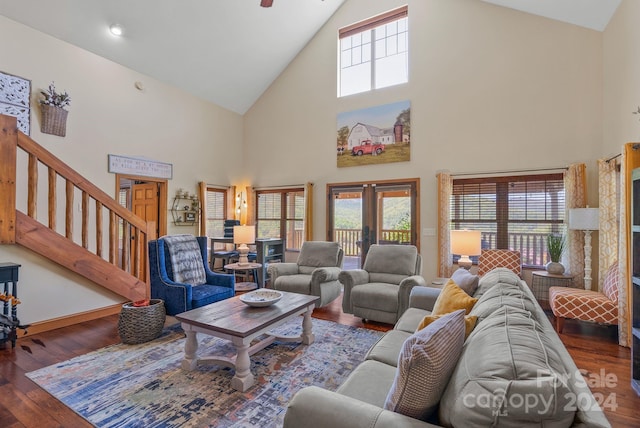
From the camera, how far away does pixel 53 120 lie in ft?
13.7

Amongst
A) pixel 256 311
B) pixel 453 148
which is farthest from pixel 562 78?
pixel 256 311

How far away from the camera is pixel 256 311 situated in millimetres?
2768

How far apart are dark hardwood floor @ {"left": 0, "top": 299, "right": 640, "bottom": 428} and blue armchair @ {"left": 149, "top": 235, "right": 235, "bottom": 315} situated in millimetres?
656

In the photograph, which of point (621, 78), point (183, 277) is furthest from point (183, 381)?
point (621, 78)

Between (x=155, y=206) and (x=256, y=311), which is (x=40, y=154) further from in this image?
(x=256, y=311)

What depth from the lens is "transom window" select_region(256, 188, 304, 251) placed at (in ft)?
21.8

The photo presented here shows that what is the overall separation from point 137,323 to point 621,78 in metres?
5.99

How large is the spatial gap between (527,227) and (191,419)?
4895mm

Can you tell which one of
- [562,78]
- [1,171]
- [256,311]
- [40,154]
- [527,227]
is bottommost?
[256,311]

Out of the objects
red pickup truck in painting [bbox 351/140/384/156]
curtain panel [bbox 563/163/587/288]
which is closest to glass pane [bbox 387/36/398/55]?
red pickup truck in painting [bbox 351/140/384/156]

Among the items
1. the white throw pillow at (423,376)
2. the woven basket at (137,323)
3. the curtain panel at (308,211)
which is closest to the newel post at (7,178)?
the woven basket at (137,323)

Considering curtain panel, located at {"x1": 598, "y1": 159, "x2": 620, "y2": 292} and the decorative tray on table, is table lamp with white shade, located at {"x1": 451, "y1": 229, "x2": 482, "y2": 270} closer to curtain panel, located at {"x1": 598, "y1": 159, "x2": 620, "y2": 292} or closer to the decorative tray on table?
curtain panel, located at {"x1": 598, "y1": 159, "x2": 620, "y2": 292}

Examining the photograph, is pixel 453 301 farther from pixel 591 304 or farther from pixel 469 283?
pixel 591 304

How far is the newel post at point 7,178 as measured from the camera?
10.2 ft
